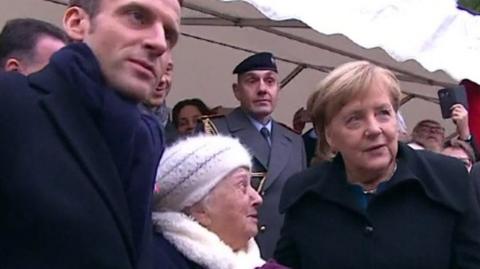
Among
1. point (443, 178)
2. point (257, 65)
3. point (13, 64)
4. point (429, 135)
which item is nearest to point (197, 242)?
point (443, 178)

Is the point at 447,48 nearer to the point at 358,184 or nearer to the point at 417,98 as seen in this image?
the point at 358,184

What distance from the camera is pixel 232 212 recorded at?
243cm

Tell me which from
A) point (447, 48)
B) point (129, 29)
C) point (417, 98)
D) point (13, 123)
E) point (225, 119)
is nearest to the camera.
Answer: point (13, 123)

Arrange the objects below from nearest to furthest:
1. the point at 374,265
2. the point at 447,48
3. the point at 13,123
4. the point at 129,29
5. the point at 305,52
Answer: the point at 13,123, the point at 129,29, the point at 374,265, the point at 447,48, the point at 305,52

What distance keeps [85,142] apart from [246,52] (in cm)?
454

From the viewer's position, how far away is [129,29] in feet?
5.03

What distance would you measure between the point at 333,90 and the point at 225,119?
1749 mm

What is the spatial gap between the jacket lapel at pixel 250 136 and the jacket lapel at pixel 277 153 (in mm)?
31

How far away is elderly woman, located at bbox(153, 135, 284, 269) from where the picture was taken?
90.3 inches

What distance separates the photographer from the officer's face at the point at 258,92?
14.5ft

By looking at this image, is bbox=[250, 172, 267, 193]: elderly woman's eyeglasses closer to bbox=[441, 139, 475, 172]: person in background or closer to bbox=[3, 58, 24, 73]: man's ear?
bbox=[441, 139, 475, 172]: person in background

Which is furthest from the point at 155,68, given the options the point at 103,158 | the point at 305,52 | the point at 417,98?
the point at 417,98

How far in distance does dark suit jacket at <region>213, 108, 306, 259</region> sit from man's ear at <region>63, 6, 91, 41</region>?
239 cm

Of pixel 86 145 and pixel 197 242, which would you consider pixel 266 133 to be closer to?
pixel 197 242
